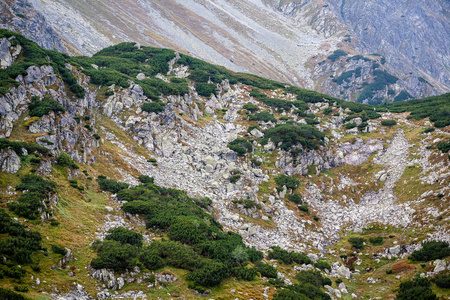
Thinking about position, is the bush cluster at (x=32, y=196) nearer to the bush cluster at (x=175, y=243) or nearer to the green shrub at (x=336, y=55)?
the bush cluster at (x=175, y=243)

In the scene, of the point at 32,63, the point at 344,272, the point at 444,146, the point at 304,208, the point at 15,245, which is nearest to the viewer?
the point at 15,245

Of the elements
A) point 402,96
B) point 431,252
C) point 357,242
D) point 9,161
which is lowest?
point 9,161

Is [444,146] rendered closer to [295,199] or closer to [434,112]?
[434,112]

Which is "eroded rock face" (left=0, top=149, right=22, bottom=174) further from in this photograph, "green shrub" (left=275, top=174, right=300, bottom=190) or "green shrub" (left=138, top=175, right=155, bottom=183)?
"green shrub" (left=275, top=174, right=300, bottom=190)

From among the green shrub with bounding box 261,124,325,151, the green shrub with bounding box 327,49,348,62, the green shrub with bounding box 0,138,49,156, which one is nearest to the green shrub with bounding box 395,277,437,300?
the green shrub with bounding box 261,124,325,151

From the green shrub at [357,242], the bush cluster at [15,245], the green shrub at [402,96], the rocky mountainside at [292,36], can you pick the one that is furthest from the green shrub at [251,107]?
the green shrub at [402,96]

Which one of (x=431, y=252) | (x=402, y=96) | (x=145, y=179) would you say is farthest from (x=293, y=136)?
(x=402, y=96)

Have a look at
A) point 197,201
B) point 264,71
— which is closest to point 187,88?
point 197,201
